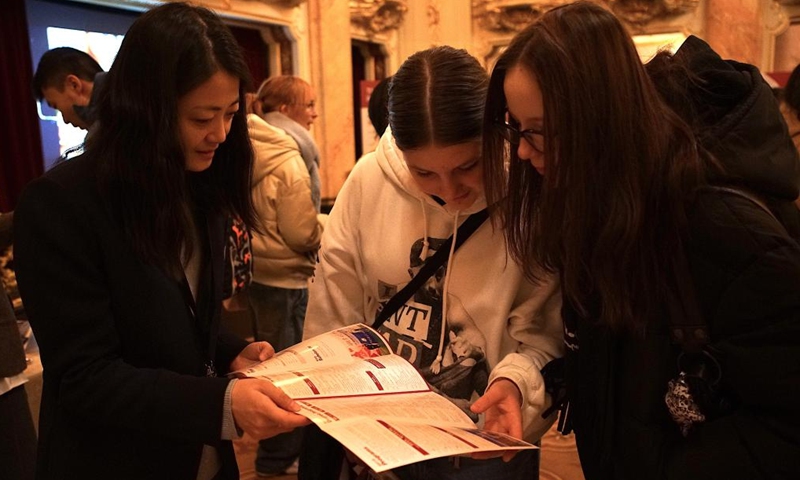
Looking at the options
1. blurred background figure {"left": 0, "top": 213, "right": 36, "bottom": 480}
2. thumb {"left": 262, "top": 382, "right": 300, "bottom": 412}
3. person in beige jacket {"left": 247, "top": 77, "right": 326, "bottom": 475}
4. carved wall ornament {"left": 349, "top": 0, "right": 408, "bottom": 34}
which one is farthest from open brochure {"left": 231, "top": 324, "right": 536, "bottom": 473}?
carved wall ornament {"left": 349, "top": 0, "right": 408, "bottom": 34}

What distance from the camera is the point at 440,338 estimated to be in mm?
1381

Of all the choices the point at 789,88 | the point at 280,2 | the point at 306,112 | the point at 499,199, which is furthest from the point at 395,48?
the point at 499,199

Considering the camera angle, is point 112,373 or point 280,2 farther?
point 280,2

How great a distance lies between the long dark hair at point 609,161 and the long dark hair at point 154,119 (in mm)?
536

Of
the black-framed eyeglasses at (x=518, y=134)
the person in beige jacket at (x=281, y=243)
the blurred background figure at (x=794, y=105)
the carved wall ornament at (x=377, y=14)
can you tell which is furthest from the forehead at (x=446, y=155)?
the carved wall ornament at (x=377, y=14)

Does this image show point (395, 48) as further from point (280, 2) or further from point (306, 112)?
point (306, 112)

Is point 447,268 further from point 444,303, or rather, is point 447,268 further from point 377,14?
point 377,14

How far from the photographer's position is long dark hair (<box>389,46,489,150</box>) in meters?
1.29

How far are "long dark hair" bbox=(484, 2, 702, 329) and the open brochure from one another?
0.30 metres

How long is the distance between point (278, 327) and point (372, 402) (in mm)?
2286

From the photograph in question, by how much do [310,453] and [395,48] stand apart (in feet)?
26.3

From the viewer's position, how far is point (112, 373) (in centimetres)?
108

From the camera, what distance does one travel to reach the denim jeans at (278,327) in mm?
3188

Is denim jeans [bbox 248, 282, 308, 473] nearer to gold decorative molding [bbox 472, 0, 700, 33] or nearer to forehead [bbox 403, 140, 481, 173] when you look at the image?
forehead [bbox 403, 140, 481, 173]
